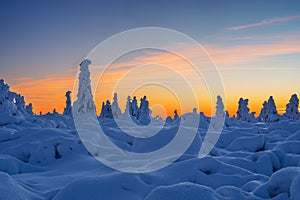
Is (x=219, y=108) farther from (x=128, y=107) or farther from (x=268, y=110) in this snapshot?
(x=128, y=107)

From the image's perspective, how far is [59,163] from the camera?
1402 cm

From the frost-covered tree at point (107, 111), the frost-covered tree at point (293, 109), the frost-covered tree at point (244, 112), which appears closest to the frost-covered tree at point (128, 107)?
the frost-covered tree at point (107, 111)

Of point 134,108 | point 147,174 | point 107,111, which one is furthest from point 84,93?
point 147,174

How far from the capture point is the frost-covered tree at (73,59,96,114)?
4325 cm

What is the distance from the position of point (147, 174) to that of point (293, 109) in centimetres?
5441

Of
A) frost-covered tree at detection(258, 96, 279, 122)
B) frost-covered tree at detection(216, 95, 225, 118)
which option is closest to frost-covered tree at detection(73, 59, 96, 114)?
frost-covered tree at detection(216, 95, 225, 118)

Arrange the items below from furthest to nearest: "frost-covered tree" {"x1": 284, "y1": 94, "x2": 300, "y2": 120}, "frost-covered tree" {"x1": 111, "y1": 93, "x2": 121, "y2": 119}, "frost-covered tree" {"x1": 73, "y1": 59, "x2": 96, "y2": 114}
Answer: "frost-covered tree" {"x1": 111, "y1": 93, "x2": 121, "y2": 119} < "frost-covered tree" {"x1": 284, "y1": 94, "x2": 300, "y2": 120} < "frost-covered tree" {"x1": 73, "y1": 59, "x2": 96, "y2": 114}

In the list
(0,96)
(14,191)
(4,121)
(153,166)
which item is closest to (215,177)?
(153,166)

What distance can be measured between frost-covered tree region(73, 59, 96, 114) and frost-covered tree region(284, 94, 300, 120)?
118 ft

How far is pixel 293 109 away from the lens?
55.6 metres

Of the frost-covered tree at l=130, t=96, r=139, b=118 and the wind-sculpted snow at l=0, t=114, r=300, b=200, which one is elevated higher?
the frost-covered tree at l=130, t=96, r=139, b=118

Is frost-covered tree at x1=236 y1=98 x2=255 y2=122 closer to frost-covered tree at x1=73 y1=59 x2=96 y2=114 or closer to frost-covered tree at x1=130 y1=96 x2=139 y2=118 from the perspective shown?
frost-covered tree at x1=130 y1=96 x2=139 y2=118

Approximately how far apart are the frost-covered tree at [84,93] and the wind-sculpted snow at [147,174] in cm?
2470

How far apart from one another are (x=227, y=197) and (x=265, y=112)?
60661 mm
